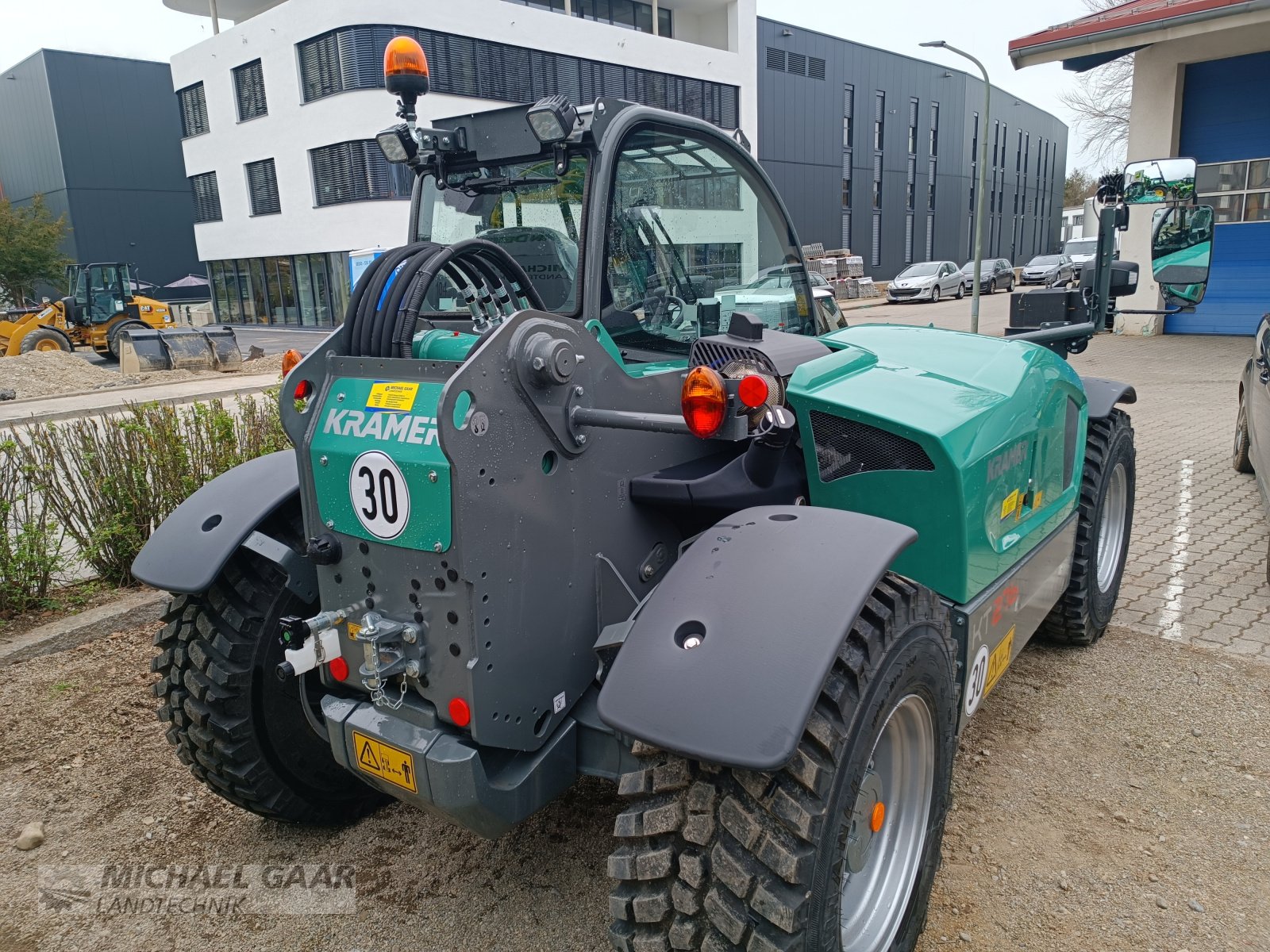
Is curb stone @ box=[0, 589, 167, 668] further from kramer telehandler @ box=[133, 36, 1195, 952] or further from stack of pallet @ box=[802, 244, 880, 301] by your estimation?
stack of pallet @ box=[802, 244, 880, 301]

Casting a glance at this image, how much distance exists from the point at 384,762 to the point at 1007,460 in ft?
6.88

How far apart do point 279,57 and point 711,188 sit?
3125 centimetres

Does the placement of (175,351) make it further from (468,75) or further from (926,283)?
(926,283)

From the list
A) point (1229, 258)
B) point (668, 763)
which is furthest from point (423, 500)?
point (1229, 258)

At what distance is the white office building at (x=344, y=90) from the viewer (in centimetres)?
2731

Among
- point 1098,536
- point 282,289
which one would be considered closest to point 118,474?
point 1098,536

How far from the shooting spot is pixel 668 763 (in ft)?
6.40

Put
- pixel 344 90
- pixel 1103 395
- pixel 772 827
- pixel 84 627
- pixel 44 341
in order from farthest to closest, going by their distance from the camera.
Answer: pixel 344 90, pixel 44 341, pixel 84 627, pixel 1103 395, pixel 772 827

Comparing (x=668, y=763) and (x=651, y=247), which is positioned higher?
(x=651, y=247)

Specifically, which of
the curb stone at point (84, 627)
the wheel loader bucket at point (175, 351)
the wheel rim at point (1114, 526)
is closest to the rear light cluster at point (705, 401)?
the wheel rim at point (1114, 526)

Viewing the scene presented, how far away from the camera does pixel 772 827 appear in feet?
6.06

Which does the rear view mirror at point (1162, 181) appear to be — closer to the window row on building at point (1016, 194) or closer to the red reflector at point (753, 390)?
the red reflector at point (753, 390)

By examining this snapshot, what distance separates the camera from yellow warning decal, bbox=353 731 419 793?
7.36ft

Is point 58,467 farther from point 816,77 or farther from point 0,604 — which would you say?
point 816,77
